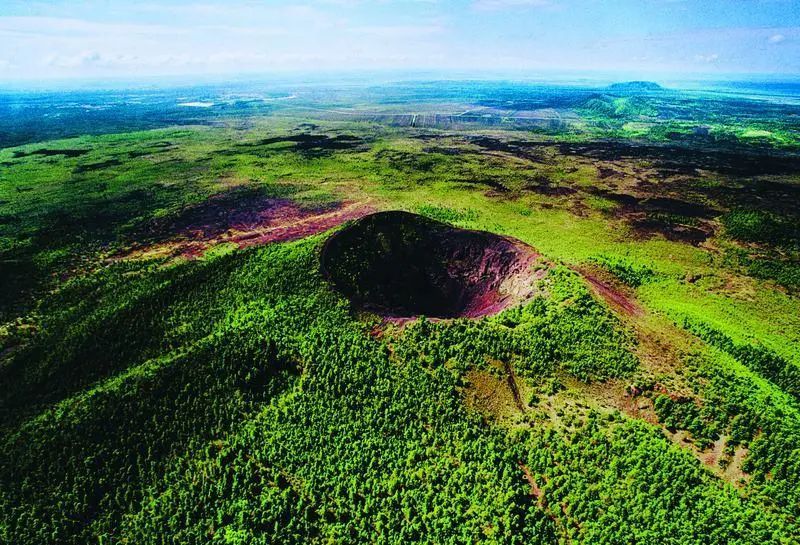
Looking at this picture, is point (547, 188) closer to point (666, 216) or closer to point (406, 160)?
point (666, 216)

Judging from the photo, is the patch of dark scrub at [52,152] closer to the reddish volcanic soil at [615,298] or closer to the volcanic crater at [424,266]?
the volcanic crater at [424,266]

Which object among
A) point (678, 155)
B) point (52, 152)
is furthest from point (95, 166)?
point (678, 155)

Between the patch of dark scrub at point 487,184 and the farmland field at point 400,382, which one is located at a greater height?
the patch of dark scrub at point 487,184

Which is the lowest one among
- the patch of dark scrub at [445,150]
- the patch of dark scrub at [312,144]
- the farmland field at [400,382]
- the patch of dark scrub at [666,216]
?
the farmland field at [400,382]

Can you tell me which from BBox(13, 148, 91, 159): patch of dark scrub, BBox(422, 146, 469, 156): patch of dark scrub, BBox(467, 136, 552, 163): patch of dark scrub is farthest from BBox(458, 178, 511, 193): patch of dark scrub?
BBox(13, 148, 91, 159): patch of dark scrub

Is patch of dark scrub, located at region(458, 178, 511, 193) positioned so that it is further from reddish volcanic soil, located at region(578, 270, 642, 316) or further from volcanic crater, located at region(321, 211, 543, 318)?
volcanic crater, located at region(321, 211, 543, 318)

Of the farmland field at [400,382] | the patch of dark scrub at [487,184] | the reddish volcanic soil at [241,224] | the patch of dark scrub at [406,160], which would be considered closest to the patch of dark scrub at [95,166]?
the farmland field at [400,382]
